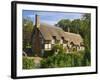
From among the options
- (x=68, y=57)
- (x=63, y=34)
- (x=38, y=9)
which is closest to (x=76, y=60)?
(x=68, y=57)

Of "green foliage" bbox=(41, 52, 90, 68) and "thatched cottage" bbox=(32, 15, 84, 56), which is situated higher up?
"thatched cottage" bbox=(32, 15, 84, 56)

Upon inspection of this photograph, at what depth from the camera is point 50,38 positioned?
81.0 inches

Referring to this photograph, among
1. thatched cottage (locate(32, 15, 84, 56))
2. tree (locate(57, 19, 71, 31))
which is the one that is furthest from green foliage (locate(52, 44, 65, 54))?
tree (locate(57, 19, 71, 31))

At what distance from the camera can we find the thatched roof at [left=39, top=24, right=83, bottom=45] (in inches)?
80.3

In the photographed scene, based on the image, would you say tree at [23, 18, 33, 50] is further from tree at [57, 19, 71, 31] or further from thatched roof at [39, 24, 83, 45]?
tree at [57, 19, 71, 31]

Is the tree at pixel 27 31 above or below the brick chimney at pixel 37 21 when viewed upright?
below

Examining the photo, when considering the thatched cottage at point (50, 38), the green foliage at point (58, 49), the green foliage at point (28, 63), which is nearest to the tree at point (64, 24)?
the thatched cottage at point (50, 38)

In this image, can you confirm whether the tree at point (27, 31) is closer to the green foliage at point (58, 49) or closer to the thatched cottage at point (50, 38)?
the thatched cottage at point (50, 38)

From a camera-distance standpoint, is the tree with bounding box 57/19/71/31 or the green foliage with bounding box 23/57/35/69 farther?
the tree with bounding box 57/19/71/31

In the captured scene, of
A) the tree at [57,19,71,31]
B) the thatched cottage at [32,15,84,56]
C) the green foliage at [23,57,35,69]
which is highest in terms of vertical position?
the tree at [57,19,71,31]

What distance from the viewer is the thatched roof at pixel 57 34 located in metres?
2.04
